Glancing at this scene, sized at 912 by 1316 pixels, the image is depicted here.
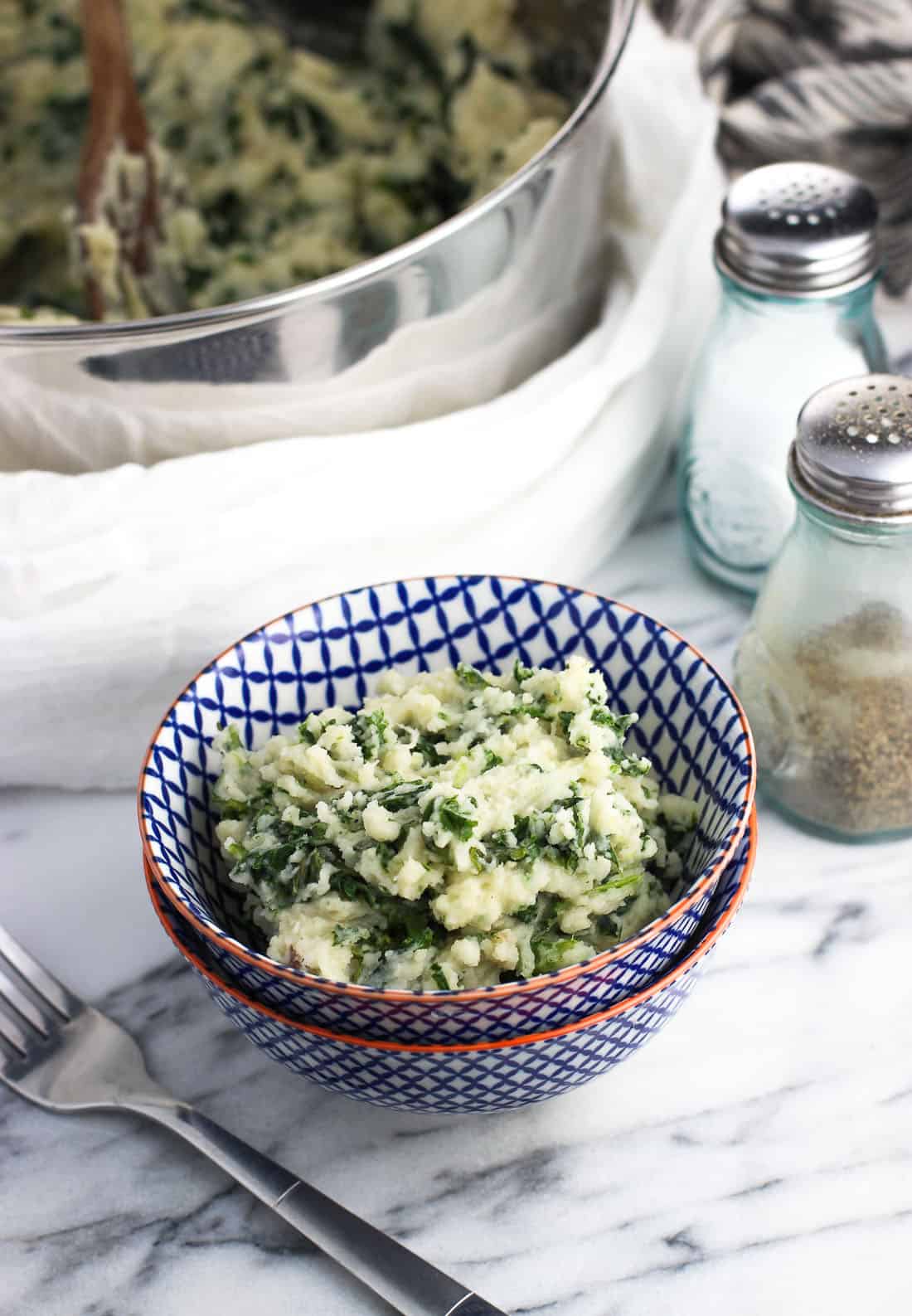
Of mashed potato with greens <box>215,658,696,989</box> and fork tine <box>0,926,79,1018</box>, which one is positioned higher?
Answer: mashed potato with greens <box>215,658,696,989</box>

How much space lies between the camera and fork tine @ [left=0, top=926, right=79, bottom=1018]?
992 millimetres

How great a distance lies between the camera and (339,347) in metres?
1.11

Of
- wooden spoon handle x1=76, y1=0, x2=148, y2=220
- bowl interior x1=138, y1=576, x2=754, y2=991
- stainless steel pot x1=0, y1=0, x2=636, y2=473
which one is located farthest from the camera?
wooden spoon handle x1=76, y1=0, x2=148, y2=220

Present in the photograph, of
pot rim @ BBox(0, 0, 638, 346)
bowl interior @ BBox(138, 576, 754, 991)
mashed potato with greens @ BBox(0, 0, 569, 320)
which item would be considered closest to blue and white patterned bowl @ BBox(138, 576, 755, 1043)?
bowl interior @ BBox(138, 576, 754, 991)

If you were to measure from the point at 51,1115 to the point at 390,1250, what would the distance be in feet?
0.89

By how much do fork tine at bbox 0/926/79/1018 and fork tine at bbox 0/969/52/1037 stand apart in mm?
10

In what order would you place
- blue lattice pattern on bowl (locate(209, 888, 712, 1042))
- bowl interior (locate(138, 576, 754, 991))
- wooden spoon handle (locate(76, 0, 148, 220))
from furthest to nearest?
wooden spoon handle (locate(76, 0, 148, 220)), bowl interior (locate(138, 576, 754, 991)), blue lattice pattern on bowl (locate(209, 888, 712, 1042))

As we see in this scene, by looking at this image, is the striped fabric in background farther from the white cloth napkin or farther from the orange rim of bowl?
the orange rim of bowl

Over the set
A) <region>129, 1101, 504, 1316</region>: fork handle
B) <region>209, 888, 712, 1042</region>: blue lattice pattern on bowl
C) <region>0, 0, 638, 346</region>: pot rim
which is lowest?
<region>129, 1101, 504, 1316</region>: fork handle

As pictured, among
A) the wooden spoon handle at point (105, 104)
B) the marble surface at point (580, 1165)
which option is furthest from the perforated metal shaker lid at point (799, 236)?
the wooden spoon handle at point (105, 104)

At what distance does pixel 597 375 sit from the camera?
1261 millimetres

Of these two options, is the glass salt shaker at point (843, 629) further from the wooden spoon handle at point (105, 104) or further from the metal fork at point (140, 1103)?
the wooden spoon handle at point (105, 104)

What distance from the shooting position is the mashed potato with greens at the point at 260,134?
1505 millimetres

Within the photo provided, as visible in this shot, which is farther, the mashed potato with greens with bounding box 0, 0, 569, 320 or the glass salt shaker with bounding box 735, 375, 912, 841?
the mashed potato with greens with bounding box 0, 0, 569, 320
